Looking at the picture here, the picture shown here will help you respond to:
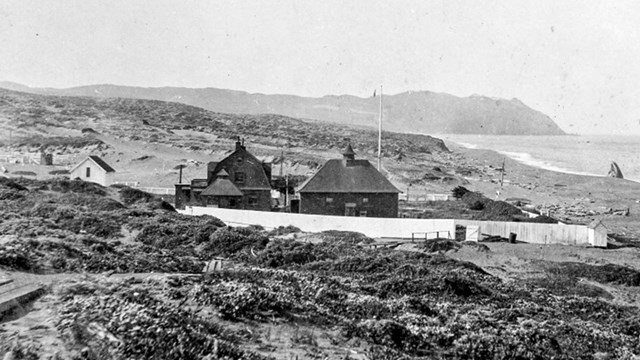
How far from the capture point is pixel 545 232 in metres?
32.1

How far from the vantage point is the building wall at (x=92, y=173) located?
5228 centimetres

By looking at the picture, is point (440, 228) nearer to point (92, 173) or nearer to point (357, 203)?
point (357, 203)

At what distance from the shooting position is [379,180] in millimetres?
39812

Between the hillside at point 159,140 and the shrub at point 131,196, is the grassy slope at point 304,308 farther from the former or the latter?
the hillside at point 159,140

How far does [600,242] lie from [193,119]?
113 meters

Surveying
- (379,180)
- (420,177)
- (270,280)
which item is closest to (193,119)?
(420,177)

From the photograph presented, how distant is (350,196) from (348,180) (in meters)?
1.12

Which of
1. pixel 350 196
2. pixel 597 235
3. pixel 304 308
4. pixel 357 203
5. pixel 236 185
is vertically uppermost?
pixel 236 185

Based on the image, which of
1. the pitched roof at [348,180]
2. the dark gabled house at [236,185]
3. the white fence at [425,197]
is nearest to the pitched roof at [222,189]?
the dark gabled house at [236,185]

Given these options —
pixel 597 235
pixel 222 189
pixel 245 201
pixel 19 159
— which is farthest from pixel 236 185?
pixel 19 159

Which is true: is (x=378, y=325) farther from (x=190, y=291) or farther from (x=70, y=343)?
(x=70, y=343)

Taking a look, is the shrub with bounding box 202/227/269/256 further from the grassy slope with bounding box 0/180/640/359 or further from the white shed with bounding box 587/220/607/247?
the white shed with bounding box 587/220/607/247

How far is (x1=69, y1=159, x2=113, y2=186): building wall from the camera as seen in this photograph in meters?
52.3

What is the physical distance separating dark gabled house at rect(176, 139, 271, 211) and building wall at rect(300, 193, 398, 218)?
541cm
